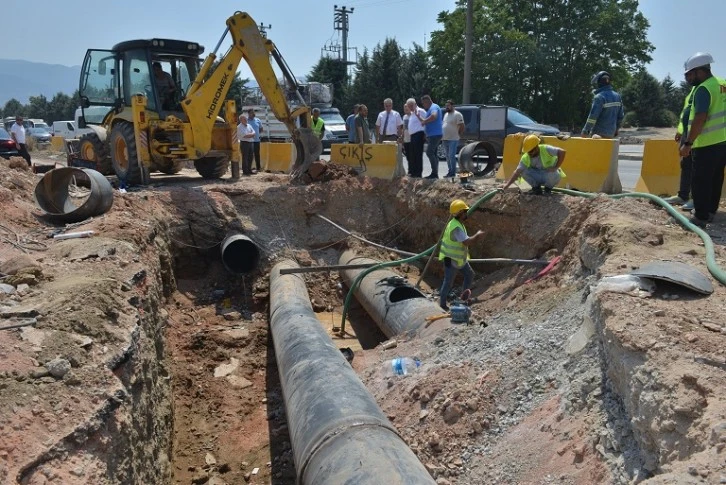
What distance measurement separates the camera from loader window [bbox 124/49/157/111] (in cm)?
1098

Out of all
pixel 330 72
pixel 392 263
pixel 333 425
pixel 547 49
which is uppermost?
pixel 330 72

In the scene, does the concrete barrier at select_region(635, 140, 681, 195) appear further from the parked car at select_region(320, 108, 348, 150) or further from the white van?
the white van

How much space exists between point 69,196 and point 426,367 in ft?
22.1

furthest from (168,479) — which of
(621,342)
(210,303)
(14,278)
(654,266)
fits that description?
(210,303)

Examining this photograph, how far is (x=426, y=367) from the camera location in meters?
5.69

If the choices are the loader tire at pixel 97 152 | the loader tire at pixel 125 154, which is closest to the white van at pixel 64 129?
the loader tire at pixel 97 152

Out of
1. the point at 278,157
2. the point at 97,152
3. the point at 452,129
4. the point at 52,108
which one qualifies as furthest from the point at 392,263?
the point at 52,108

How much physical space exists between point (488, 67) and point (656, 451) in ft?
106

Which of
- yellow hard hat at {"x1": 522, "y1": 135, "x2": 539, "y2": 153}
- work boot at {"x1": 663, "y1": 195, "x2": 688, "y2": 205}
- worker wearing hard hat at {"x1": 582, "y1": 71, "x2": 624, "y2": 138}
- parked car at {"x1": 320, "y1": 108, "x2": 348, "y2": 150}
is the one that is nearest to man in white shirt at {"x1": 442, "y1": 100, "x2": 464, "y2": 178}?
worker wearing hard hat at {"x1": 582, "y1": 71, "x2": 624, "y2": 138}

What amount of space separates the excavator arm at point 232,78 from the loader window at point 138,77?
960 millimetres

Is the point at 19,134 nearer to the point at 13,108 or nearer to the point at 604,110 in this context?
the point at 604,110

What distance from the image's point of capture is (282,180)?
12266 mm

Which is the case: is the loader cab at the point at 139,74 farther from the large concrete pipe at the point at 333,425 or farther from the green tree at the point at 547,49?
the green tree at the point at 547,49

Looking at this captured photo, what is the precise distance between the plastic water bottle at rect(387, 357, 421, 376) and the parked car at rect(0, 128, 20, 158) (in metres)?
14.4
